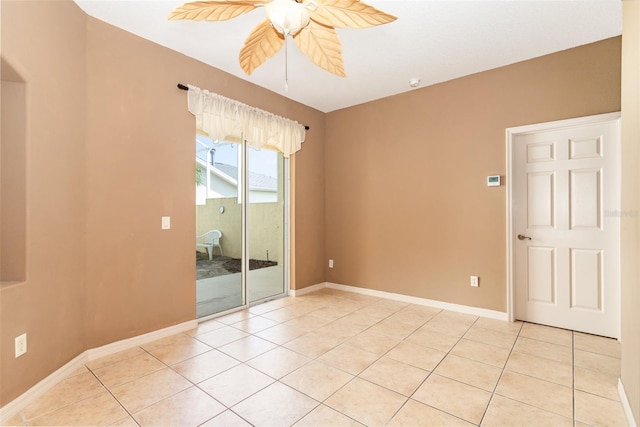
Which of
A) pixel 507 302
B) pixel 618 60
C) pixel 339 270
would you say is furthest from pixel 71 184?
pixel 618 60

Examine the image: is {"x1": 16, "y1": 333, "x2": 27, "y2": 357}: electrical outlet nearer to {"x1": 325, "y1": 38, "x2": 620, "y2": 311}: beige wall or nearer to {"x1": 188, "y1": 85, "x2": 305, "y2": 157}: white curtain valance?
{"x1": 188, "y1": 85, "x2": 305, "y2": 157}: white curtain valance

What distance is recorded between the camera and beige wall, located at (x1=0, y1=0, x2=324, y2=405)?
2068 millimetres

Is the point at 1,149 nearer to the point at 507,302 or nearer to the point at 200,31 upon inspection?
the point at 200,31

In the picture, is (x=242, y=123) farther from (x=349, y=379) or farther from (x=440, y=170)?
(x=349, y=379)

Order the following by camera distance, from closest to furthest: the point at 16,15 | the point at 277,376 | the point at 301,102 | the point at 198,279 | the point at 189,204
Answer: the point at 16,15, the point at 277,376, the point at 189,204, the point at 198,279, the point at 301,102

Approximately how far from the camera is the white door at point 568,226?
2.98 meters

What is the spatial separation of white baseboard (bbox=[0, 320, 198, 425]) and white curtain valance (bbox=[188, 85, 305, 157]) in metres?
2.09

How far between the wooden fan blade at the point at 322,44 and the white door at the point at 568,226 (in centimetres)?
247

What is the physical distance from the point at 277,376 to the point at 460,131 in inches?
132

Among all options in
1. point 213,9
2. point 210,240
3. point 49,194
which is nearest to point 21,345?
point 49,194

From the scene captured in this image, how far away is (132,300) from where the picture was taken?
283cm

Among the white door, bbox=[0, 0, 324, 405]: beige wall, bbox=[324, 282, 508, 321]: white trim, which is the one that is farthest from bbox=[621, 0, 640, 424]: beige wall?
bbox=[0, 0, 324, 405]: beige wall

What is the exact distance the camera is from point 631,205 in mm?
1816

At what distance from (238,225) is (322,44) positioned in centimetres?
248
